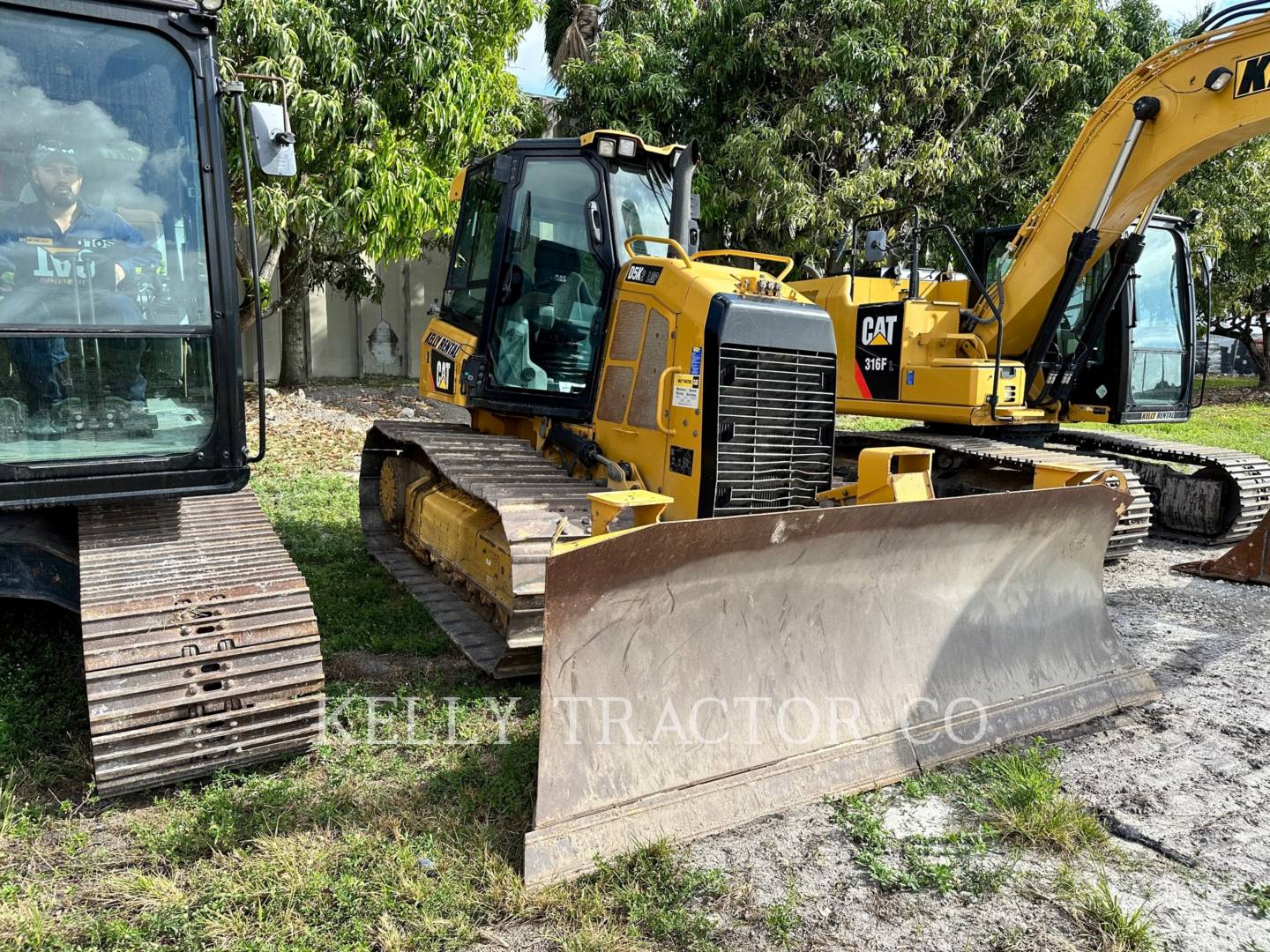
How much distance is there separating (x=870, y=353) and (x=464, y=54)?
18.1 feet

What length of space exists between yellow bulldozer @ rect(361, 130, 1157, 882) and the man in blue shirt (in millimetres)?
1602

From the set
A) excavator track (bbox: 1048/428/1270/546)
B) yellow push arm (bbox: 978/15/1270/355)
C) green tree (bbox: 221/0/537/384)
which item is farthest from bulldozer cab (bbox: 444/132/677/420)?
excavator track (bbox: 1048/428/1270/546)

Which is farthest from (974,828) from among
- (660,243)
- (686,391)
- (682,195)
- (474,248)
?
(474,248)

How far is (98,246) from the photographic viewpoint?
332 centimetres

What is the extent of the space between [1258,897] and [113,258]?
4.18m

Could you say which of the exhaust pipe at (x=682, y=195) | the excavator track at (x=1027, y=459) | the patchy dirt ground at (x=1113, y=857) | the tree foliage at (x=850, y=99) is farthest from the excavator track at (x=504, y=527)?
the tree foliage at (x=850, y=99)

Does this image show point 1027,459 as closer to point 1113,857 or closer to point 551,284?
point 551,284

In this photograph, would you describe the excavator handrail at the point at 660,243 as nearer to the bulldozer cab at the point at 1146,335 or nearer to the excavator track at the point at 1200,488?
the bulldozer cab at the point at 1146,335

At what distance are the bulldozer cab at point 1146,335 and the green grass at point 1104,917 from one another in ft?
19.8

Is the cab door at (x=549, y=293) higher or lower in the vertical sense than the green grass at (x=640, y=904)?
higher

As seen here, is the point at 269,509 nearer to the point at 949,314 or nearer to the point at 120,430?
the point at 120,430

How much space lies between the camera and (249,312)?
10008mm

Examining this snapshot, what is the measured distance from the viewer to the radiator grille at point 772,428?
4.47m

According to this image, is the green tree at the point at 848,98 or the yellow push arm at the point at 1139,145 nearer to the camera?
the yellow push arm at the point at 1139,145
